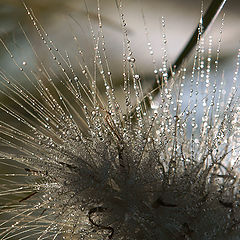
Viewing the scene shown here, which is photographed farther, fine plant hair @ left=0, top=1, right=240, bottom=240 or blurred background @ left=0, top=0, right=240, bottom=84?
blurred background @ left=0, top=0, right=240, bottom=84

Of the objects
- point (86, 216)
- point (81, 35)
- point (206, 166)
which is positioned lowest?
point (86, 216)

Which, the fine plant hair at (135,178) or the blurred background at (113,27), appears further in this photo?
the blurred background at (113,27)

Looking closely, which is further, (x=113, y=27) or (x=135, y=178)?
(x=113, y=27)

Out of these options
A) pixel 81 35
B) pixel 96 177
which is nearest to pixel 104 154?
pixel 96 177

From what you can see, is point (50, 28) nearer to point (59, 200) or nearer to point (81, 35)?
point (81, 35)

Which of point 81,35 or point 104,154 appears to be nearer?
point 104,154

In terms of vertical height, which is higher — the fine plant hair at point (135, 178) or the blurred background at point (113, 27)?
the blurred background at point (113, 27)

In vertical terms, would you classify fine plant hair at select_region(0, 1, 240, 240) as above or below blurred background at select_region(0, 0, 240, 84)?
below

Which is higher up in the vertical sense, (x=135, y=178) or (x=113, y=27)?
(x=113, y=27)
